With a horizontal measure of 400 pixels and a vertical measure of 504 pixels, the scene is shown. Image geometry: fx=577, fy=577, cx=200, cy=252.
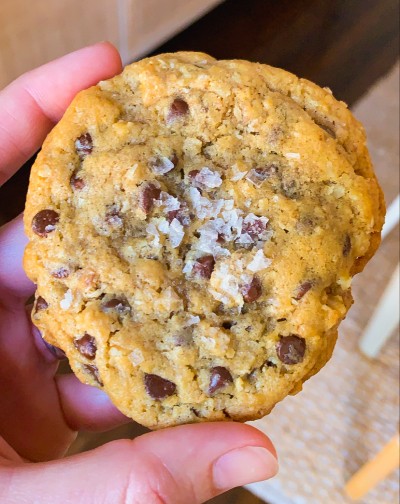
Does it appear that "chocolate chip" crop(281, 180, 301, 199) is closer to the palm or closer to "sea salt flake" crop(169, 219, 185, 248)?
"sea salt flake" crop(169, 219, 185, 248)

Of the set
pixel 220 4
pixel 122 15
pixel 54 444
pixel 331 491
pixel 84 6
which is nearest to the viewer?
pixel 54 444

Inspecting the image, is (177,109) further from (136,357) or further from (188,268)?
(136,357)

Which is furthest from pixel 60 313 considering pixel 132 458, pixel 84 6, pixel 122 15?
pixel 122 15

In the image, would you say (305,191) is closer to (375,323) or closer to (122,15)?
(375,323)

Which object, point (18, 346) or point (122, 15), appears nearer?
point (18, 346)

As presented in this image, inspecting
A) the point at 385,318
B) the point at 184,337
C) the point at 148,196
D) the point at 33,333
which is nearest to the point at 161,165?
the point at 148,196

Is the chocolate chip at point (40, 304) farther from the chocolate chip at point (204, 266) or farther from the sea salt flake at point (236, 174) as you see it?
the sea salt flake at point (236, 174)

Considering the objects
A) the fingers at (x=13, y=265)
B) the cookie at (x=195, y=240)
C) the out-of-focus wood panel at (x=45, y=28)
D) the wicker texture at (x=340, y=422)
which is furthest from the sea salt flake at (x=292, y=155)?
the out-of-focus wood panel at (x=45, y=28)
